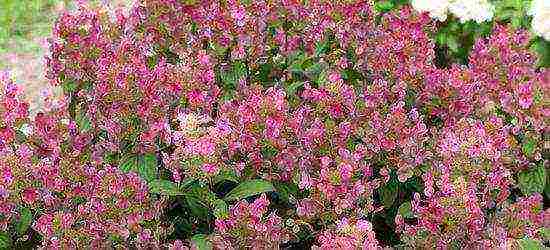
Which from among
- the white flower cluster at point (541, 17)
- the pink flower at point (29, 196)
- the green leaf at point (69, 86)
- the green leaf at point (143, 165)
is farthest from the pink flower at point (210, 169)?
the white flower cluster at point (541, 17)

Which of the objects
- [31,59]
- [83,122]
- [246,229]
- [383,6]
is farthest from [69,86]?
[31,59]

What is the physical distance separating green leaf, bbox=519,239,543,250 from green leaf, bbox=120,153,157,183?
0.94m

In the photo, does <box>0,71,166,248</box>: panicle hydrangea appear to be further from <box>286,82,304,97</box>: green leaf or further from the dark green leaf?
<box>286,82,304,97</box>: green leaf

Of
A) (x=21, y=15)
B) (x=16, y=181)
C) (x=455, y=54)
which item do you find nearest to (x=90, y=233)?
(x=16, y=181)

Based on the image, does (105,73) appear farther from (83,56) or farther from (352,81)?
(352,81)

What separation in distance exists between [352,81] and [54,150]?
992 mm

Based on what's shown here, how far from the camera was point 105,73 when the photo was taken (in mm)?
2189

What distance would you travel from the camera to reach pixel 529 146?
94.5 inches

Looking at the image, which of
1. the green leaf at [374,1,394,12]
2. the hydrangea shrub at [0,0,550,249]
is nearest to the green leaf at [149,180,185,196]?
the hydrangea shrub at [0,0,550,249]

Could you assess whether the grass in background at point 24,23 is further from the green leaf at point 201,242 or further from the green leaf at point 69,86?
the green leaf at point 201,242

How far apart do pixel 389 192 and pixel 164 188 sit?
0.64m

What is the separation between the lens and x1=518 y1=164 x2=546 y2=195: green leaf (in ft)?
7.86

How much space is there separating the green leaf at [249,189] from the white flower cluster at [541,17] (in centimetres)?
225

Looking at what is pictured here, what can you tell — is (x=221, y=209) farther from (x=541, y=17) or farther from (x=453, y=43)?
(x=453, y=43)
